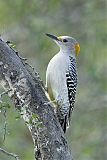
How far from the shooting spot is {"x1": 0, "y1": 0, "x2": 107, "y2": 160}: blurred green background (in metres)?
10.5

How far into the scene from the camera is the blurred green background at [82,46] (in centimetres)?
1053

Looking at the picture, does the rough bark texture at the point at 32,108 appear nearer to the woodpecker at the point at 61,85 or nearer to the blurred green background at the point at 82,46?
the woodpecker at the point at 61,85

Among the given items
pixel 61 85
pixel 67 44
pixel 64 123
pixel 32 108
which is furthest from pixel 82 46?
pixel 32 108

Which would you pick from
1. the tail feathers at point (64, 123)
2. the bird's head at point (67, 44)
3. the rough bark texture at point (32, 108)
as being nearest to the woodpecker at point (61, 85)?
the tail feathers at point (64, 123)

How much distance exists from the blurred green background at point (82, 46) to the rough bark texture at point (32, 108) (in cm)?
507

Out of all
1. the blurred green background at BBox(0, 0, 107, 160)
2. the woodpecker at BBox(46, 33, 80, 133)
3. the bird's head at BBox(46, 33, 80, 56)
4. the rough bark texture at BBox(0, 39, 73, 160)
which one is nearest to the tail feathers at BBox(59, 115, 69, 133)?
the woodpecker at BBox(46, 33, 80, 133)

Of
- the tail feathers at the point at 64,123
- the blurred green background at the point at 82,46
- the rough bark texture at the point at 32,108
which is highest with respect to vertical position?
the blurred green background at the point at 82,46

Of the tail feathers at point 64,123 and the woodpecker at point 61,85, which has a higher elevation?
the woodpecker at point 61,85

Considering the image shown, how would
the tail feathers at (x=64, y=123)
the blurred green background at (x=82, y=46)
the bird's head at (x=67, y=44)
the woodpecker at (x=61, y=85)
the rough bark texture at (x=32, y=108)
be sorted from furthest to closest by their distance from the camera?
the blurred green background at (x=82, y=46) → the bird's head at (x=67, y=44) → the woodpecker at (x=61, y=85) → the tail feathers at (x=64, y=123) → the rough bark texture at (x=32, y=108)

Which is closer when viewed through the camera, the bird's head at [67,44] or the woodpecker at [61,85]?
the woodpecker at [61,85]

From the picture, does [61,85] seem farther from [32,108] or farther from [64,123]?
[32,108]

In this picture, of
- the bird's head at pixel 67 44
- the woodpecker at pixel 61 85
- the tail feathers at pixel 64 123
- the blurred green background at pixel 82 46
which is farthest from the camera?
the blurred green background at pixel 82 46

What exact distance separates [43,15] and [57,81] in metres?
4.45

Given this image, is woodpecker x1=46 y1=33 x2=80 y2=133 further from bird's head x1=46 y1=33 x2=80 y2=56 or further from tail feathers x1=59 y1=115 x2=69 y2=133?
bird's head x1=46 y1=33 x2=80 y2=56
